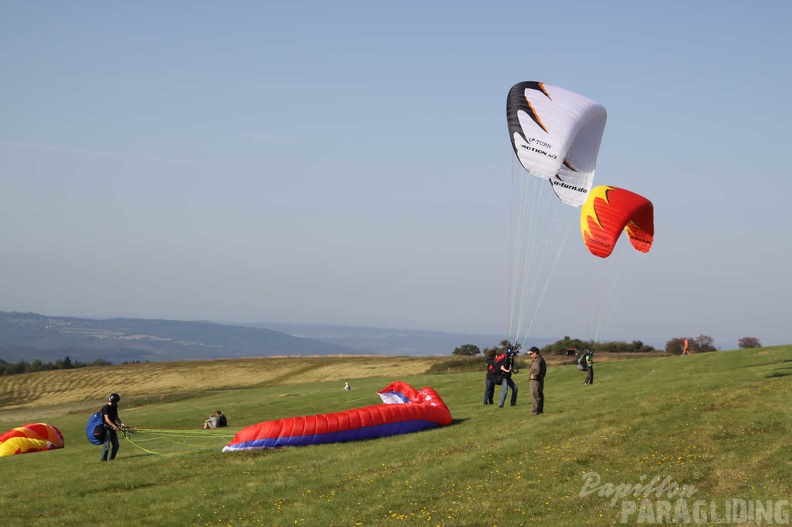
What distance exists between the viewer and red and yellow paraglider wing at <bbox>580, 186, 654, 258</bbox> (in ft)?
107

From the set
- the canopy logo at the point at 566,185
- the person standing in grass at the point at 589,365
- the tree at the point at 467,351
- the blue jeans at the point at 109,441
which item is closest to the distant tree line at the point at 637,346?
the tree at the point at 467,351

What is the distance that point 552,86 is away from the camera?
31.8m

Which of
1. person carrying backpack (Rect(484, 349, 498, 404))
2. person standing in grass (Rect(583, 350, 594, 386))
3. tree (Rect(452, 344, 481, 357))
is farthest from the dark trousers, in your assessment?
tree (Rect(452, 344, 481, 357))

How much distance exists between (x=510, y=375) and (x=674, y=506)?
1262 centimetres

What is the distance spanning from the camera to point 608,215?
33.0 m

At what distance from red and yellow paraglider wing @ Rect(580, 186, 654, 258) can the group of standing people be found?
23.2 feet

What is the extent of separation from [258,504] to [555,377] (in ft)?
85.6

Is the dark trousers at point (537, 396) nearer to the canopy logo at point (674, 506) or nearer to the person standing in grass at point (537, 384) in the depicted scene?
the person standing in grass at point (537, 384)

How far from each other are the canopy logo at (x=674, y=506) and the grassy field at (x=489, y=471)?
48 mm

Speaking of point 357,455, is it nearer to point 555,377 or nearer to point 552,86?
point 552,86

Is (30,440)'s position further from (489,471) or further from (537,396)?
(489,471)

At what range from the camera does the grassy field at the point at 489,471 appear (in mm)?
15703

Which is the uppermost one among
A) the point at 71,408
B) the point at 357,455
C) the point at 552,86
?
the point at 552,86

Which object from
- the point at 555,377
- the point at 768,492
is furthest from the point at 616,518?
the point at 555,377
